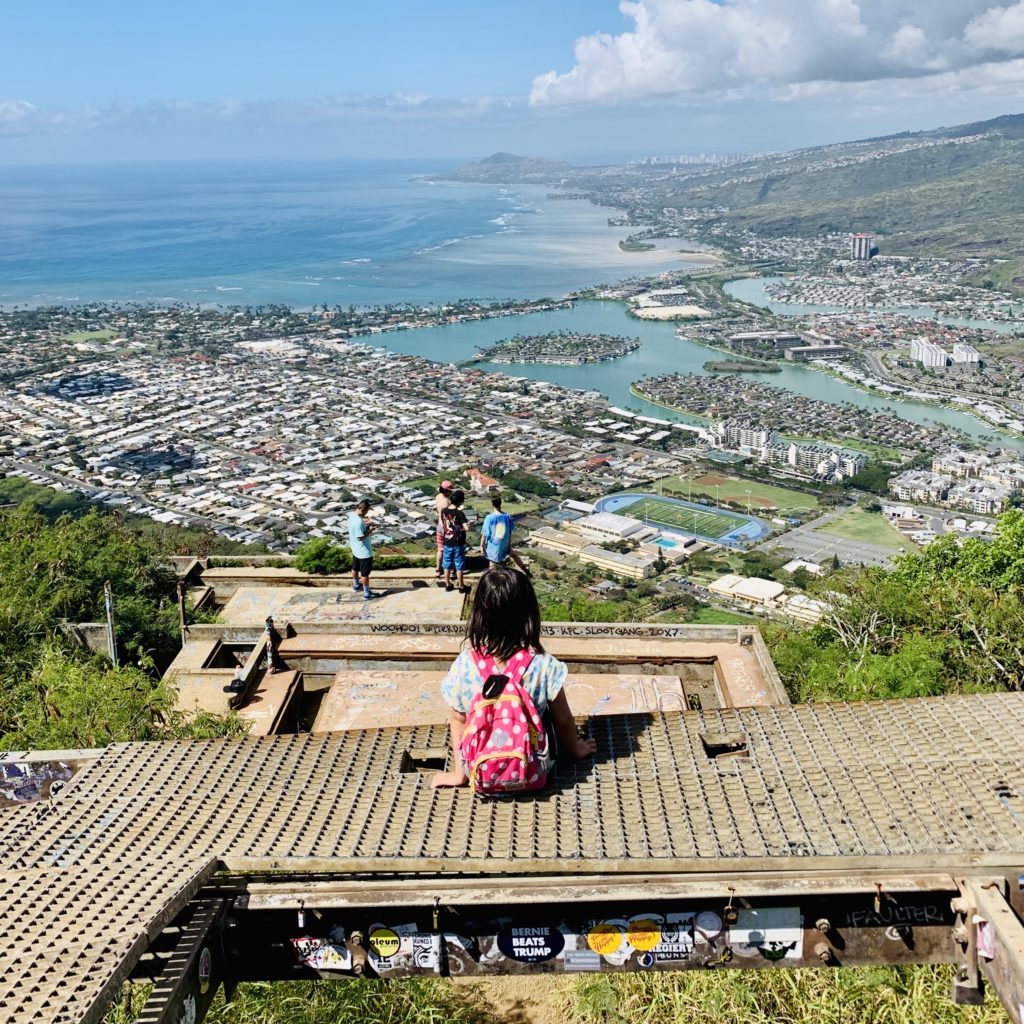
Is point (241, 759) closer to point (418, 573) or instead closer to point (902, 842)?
point (902, 842)

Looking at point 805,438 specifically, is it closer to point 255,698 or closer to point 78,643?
point 78,643

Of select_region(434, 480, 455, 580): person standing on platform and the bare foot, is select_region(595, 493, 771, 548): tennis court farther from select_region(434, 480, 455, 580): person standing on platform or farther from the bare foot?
the bare foot

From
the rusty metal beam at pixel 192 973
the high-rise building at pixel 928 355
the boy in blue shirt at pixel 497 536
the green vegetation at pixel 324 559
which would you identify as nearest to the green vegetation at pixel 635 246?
the high-rise building at pixel 928 355

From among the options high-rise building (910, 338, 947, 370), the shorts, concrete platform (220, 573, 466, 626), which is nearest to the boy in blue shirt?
concrete platform (220, 573, 466, 626)

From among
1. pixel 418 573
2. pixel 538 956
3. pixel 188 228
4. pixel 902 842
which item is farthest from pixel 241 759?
pixel 188 228

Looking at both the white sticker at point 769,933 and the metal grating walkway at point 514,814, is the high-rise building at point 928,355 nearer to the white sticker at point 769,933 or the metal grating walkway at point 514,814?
the metal grating walkway at point 514,814

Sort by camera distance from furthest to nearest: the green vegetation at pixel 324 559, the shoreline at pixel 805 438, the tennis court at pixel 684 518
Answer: the shoreline at pixel 805 438 < the tennis court at pixel 684 518 < the green vegetation at pixel 324 559
